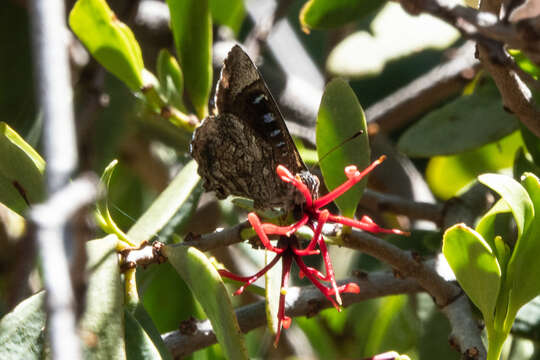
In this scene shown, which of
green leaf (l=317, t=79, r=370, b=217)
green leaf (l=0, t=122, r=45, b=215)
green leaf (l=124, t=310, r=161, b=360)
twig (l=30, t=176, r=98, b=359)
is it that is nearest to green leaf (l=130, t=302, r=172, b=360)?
green leaf (l=124, t=310, r=161, b=360)

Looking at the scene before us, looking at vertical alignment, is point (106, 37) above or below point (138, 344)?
above

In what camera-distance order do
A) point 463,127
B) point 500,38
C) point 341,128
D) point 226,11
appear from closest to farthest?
1. point 500,38
2. point 341,128
3. point 463,127
4. point 226,11

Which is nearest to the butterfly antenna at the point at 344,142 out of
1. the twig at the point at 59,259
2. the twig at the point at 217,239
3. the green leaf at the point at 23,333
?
the twig at the point at 217,239

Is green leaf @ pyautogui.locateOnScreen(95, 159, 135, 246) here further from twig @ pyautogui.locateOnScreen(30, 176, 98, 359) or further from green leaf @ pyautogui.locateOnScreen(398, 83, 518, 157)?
green leaf @ pyautogui.locateOnScreen(398, 83, 518, 157)

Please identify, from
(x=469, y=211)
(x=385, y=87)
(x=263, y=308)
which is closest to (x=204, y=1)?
(x=263, y=308)

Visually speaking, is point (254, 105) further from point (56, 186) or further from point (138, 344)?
point (56, 186)

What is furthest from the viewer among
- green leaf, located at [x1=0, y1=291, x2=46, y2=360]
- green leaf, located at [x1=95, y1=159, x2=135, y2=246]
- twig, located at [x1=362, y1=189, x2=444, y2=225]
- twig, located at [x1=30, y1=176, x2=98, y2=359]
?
twig, located at [x1=362, y1=189, x2=444, y2=225]

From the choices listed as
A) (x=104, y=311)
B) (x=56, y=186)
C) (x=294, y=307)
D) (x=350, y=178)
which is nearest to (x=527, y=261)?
(x=350, y=178)
